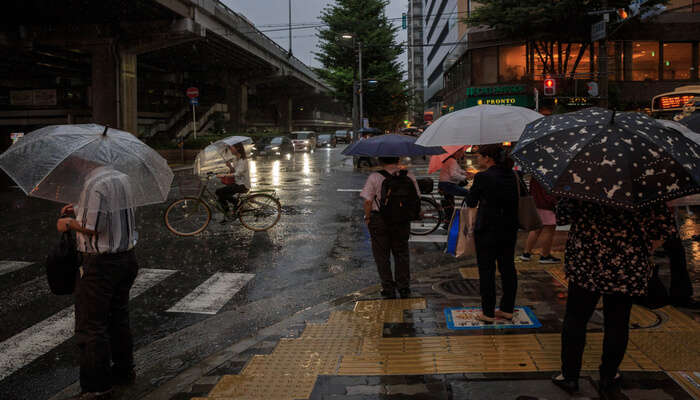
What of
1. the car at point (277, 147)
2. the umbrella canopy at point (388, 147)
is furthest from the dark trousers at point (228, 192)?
the car at point (277, 147)

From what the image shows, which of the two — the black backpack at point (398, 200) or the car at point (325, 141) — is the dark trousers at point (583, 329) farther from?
the car at point (325, 141)

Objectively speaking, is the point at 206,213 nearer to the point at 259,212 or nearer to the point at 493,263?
the point at 259,212

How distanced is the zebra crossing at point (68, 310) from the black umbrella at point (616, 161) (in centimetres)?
422

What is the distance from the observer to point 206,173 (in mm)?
10945

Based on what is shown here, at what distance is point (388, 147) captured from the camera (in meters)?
6.43

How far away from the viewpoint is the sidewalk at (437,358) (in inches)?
146

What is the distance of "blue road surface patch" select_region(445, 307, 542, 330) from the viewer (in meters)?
5.08

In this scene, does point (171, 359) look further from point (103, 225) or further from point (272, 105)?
point (272, 105)

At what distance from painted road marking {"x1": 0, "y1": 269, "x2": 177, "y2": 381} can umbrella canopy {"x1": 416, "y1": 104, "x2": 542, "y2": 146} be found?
4.33 meters

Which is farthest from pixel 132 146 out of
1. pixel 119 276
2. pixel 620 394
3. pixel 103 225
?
pixel 620 394

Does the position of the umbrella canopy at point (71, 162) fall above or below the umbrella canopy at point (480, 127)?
below

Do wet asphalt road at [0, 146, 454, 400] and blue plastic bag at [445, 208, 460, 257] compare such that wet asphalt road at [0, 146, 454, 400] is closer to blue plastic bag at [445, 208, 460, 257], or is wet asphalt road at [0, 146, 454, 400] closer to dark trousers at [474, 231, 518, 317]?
blue plastic bag at [445, 208, 460, 257]

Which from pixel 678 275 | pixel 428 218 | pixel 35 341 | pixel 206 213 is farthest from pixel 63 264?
pixel 428 218

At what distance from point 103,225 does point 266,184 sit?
55.0 feet
